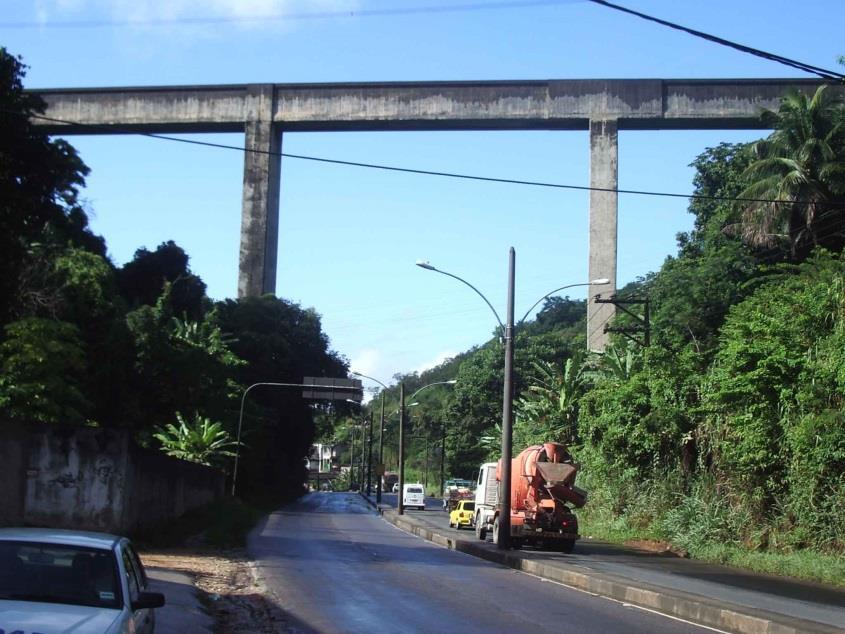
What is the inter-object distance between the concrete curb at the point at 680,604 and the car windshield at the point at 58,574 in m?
7.90

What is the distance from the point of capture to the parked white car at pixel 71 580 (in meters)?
6.97

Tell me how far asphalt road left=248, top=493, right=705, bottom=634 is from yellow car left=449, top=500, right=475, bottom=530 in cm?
1749

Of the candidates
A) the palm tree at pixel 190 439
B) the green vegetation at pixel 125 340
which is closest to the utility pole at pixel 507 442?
the green vegetation at pixel 125 340

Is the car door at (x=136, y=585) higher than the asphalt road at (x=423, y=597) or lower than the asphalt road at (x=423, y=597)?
higher

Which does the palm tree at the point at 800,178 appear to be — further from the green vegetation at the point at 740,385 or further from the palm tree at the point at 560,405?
the palm tree at the point at 560,405

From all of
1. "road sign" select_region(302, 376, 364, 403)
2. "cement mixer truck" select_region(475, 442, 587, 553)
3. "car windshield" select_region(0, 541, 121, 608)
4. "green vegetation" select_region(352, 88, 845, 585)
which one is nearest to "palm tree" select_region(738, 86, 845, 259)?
"green vegetation" select_region(352, 88, 845, 585)

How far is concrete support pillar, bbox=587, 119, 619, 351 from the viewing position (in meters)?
47.5

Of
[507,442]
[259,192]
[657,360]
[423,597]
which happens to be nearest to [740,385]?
[507,442]

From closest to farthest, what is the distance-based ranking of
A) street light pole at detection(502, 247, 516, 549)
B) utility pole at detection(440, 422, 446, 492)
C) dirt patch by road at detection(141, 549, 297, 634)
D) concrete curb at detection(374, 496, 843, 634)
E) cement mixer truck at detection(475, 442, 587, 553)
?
concrete curb at detection(374, 496, 843, 634) → dirt patch by road at detection(141, 549, 297, 634) → street light pole at detection(502, 247, 516, 549) → cement mixer truck at detection(475, 442, 587, 553) → utility pole at detection(440, 422, 446, 492)

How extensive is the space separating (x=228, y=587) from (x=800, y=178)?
29293mm

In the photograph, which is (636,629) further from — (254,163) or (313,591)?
(254,163)

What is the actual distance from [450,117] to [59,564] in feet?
140

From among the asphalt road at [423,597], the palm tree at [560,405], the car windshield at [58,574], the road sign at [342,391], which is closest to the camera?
the car windshield at [58,574]

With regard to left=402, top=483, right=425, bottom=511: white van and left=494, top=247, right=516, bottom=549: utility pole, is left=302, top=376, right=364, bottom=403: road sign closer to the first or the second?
left=402, top=483, right=425, bottom=511: white van
